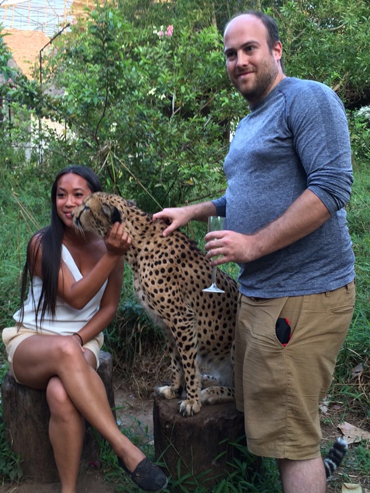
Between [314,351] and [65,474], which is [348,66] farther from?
[65,474]

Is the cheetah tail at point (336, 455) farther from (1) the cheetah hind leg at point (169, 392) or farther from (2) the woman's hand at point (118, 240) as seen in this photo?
(2) the woman's hand at point (118, 240)

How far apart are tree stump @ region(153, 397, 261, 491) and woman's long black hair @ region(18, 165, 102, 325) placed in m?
0.82

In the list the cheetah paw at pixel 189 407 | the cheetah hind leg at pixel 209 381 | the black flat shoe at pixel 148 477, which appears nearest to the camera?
the black flat shoe at pixel 148 477

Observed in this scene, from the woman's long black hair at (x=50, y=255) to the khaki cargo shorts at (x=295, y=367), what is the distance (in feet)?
3.61

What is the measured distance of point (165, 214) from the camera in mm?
2672

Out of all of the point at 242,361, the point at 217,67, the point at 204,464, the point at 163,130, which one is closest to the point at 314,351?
the point at 242,361

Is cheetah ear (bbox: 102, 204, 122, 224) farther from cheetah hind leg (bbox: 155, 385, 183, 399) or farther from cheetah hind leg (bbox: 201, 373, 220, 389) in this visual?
cheetah hind leg (bbox: 201, 373, 220, 389)

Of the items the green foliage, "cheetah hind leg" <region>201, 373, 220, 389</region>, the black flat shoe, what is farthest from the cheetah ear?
the green foliage

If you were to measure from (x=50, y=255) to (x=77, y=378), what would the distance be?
2.10 feet

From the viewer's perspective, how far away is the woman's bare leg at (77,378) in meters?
2.44

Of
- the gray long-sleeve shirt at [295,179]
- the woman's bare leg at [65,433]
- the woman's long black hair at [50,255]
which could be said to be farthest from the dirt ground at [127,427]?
the gray long-sleeve shirt at [295,179]

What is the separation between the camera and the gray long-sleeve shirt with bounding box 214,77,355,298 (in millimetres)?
1894

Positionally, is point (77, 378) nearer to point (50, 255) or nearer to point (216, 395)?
point (50, 255)

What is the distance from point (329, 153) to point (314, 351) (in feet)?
2.53
